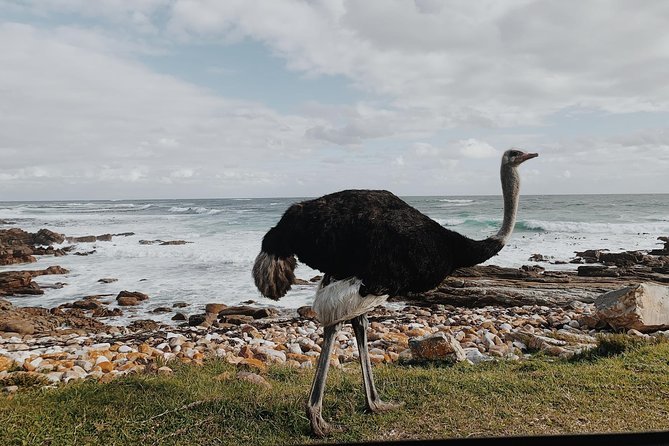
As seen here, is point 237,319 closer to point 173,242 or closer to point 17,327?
point 17,327

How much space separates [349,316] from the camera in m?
2.15

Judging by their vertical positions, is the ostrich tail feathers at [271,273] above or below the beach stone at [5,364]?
above

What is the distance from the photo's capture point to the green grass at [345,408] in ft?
7.20

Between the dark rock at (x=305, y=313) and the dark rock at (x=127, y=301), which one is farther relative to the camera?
the dark rock at (x=127, y=301)

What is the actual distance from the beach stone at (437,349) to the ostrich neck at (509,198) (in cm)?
117

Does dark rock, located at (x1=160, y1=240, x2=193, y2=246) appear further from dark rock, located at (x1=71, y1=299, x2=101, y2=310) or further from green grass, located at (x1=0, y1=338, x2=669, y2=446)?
green grass, located at (x1=0, y1=338, x2=669, y2=446)

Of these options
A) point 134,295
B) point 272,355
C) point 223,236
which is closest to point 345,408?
point 272,355

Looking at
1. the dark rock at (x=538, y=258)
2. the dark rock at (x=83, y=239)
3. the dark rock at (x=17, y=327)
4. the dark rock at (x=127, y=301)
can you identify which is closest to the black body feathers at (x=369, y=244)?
the dark rock at (x=17, y=327)

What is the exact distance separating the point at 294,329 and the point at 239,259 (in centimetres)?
216

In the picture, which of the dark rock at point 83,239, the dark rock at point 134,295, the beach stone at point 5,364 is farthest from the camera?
the dark rock at point 83,239

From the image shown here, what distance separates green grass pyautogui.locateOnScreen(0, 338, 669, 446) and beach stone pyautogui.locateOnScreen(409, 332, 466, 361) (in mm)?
438

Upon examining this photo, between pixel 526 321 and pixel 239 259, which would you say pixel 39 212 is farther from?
pixel 526 321

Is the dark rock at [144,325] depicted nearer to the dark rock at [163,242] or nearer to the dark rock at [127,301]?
the dark rock at [127,301]

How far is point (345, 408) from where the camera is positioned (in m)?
2.49
